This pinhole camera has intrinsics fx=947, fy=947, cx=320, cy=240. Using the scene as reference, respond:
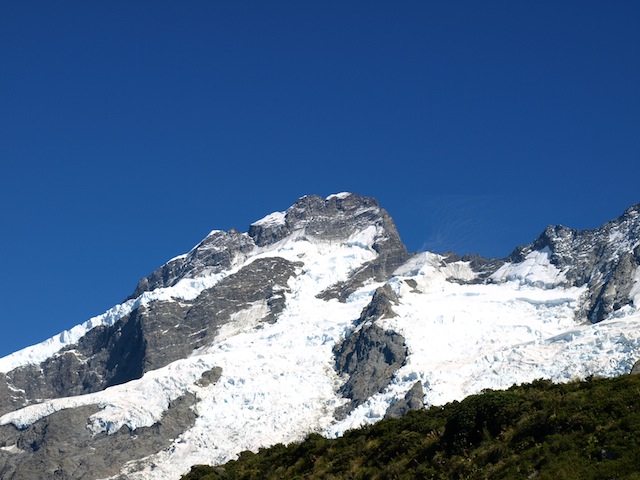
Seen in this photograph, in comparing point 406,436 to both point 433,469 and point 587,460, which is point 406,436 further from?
point 587,460

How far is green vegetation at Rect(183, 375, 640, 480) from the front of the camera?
126 feet

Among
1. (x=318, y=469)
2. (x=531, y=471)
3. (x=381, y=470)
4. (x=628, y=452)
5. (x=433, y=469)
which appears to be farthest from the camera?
(x=318, y=469)

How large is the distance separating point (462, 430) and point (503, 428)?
7.48 ft

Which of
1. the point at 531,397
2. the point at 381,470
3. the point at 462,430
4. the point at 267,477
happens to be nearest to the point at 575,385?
the point at 531,397

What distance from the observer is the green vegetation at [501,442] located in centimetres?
3853

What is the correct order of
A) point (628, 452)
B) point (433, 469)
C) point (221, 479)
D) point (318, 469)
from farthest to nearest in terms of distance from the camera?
point (221, 479), point (318, 469), point (433, 469), point (628, 452)

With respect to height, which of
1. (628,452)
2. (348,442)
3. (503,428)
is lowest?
(628,452)

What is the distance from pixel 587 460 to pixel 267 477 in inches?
847

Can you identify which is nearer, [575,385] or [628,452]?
[628,452]

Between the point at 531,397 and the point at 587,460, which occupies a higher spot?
the point at 531,397

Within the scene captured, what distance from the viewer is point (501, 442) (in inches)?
1694

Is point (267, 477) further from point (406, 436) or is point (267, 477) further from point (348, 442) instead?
point (406, 436)

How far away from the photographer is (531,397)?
46406 millimetres

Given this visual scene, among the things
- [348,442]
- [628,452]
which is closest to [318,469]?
[348,442]
